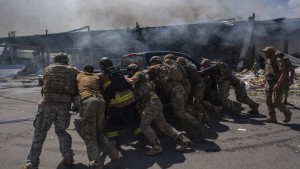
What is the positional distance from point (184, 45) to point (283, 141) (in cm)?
1531

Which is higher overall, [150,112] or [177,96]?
[177,96]

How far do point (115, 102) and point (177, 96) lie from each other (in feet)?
4.03

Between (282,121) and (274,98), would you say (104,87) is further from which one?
(282,121)

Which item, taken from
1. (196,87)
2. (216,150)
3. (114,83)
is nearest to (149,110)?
(114,83)

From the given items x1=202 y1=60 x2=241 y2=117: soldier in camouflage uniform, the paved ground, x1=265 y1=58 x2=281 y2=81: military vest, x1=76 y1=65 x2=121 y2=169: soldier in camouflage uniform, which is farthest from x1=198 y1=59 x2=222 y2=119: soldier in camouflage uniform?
x1=76 y1=65 x2=121 y2=169: soldier in camouflage uniform

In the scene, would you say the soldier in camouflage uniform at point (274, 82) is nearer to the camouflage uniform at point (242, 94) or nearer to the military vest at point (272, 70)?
the military vest at point (272, 70)

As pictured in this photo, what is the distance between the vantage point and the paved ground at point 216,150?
432cm

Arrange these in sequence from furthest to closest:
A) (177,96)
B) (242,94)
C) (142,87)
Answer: (242,94) < (177,96) < (142,87)

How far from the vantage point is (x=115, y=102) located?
4734 millimetres

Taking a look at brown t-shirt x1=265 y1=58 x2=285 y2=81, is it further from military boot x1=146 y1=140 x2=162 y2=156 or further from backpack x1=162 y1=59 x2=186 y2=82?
military boot x1=146 y1=140 x2=162 y2=156

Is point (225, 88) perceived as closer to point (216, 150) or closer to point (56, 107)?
point (216, 150)

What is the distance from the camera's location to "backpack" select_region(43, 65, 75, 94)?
430cm

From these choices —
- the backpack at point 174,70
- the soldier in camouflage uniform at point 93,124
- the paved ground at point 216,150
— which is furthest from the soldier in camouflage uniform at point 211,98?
the soldier in camouflage uniform at point 93,124

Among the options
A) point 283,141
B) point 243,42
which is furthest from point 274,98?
point 243,42
